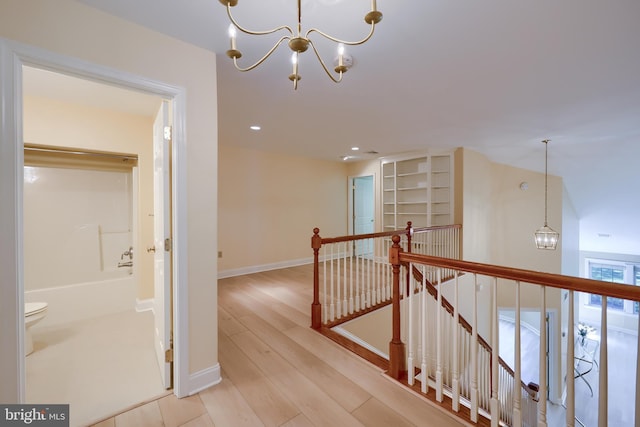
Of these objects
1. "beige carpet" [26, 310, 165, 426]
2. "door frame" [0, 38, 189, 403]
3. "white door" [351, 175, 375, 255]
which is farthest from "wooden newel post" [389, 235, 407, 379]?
"white door" [351, 175, 375, 255]

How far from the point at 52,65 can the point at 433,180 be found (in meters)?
5.06

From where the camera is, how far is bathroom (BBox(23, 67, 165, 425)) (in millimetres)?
1930

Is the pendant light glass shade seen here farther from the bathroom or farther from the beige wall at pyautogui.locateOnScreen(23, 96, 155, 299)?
the beige wall at pyautogui.locateOnScreen(23, 96, 155, 299)

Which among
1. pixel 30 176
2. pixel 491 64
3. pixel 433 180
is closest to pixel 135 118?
pixel 30 176

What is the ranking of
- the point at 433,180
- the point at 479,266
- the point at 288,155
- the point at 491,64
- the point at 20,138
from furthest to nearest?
the point at 288,155, the point at 433,180, the point at 491,64, the point at 479,266, the point at 20,138

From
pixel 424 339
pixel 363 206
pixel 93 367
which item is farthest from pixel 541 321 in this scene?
pixel 363 206

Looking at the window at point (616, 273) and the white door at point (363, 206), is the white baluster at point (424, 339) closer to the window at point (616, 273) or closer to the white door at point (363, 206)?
the white door at point (363, 206)

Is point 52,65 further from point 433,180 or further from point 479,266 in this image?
point 433,180

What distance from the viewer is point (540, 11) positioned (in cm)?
138

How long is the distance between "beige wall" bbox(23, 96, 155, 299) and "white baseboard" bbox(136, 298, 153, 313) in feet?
0.16

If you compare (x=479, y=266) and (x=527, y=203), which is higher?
(x=527, y=203)

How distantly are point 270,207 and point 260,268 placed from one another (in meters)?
1.21

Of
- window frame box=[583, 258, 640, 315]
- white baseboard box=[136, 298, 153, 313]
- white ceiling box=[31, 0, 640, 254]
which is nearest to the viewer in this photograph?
white ceiling box=[31, 0, 640, 254]

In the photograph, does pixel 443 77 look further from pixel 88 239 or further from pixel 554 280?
pixel 88 239
